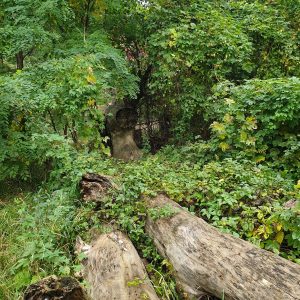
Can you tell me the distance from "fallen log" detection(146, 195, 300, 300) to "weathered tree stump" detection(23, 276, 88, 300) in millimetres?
1124

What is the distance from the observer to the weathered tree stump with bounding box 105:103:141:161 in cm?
810

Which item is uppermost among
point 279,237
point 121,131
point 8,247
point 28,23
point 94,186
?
point 28,23

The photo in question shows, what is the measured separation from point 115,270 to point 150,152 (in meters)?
5.63

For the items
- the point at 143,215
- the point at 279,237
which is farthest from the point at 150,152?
the point at 279,237

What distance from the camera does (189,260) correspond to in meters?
2.90

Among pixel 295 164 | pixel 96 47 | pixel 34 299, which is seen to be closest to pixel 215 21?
pixel 96 47

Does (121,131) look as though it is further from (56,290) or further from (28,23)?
(56,290)

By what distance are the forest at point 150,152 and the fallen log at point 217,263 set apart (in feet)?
0.03

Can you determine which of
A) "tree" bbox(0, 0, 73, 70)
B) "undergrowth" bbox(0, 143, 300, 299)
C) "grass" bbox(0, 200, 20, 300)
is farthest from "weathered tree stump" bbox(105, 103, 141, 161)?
"grass" bbox(0, 200, 20, 300)

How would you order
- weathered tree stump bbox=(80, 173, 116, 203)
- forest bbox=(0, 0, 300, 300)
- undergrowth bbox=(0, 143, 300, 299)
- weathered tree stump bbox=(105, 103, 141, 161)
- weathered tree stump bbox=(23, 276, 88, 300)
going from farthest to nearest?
weathered tree stump bbox=(105, 103, 141, 161) < weathered tree stump bbox=(80, 173, 116, 203) < undergrowth bbox=(0, 143, 300, 299) < forest bbox=(0, 0, 300, 300) < weathered tree stump bbox=(23, 276, 88, 300)

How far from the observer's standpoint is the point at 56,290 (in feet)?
6.23

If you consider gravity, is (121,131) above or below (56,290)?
above

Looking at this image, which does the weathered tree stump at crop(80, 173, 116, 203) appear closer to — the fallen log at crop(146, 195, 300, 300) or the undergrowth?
the undergrowth

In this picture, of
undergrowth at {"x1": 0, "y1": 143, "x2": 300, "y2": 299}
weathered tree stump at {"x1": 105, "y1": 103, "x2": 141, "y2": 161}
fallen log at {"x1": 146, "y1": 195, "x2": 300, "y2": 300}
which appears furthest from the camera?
weathered tree stump at {"x1": 105, "y1": 103, "x2": 141, "y2": 161}
